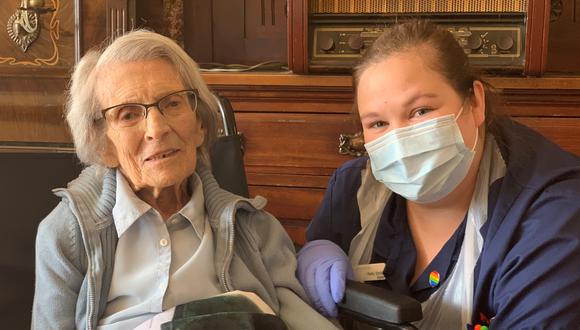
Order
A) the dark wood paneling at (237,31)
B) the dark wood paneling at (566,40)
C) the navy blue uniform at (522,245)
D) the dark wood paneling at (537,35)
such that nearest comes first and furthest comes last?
the navy blue uniform at (522,245) → the dark wood paneling at (537,35) → the dark wood paneling at (566,40) → the dark wood paneling at (237,31)

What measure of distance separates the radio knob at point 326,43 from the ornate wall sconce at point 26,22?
94cm

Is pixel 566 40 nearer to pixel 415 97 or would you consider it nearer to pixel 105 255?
pixel 415 97

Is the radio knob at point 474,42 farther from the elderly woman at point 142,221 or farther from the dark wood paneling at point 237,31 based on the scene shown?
the elderly woman at point 142,221

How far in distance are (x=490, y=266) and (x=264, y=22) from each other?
167 cm

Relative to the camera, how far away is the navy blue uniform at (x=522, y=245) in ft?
4.12

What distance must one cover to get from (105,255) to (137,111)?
0.96 feet

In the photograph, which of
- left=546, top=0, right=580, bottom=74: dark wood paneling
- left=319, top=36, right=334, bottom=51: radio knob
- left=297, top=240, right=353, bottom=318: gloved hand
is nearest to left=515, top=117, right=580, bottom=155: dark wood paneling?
left=546, top=0, right=580, bottom=74: dark wood paneling

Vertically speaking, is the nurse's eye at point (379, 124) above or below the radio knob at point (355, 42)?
below

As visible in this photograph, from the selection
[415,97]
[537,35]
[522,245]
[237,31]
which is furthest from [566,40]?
[522,245]

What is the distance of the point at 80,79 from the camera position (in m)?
1.44

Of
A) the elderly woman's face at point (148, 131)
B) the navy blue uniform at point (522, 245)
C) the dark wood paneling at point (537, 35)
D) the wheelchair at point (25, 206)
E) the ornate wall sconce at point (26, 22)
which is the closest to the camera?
the navy blue uniform at point (522, 245)

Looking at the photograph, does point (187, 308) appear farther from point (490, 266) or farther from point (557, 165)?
point (557, 165)

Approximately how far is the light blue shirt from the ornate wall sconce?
1152 mm

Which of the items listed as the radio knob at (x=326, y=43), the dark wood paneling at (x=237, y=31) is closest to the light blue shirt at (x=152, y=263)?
the radio knob at (x=326, y=43)
